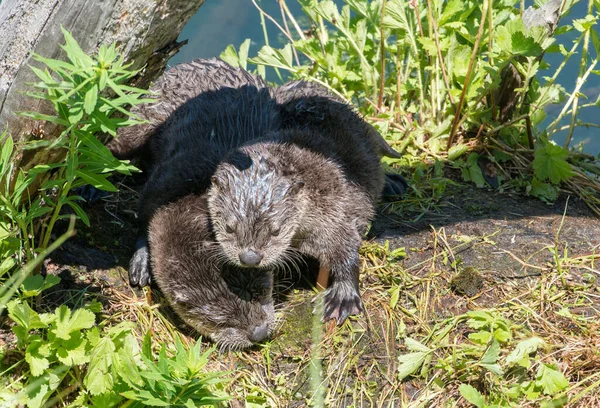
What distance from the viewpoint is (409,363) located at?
2.74 m

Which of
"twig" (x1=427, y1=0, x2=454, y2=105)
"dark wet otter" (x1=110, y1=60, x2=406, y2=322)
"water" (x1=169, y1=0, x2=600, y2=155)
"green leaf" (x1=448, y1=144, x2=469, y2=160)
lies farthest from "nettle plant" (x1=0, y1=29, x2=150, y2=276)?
"water" (x1=169, y1=0, x2=600, y2=155)

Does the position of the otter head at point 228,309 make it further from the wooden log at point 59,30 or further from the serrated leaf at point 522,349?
the serrated leaf at point 522,349

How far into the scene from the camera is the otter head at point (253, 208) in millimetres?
2836

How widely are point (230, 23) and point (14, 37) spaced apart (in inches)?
163

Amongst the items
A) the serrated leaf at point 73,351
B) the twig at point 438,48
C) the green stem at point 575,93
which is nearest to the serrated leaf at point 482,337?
the serrated leaf at point 73,351

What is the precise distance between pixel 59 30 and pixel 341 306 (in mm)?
1454

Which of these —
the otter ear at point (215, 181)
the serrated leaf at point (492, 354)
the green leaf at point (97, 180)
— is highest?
the green leaf at point (97, 180)

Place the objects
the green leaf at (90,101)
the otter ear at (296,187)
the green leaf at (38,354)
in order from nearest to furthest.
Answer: the green leaf at (90,101), the green leaf at (38,354), the otter ear at (296,187)

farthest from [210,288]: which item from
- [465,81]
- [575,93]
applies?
[575,93]

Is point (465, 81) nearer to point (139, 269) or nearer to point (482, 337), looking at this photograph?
point (482, 337)

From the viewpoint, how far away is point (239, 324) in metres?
2.87

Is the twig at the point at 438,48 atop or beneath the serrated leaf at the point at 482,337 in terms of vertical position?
atop

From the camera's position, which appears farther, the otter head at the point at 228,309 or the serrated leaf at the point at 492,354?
the otter head at the point at 228,309

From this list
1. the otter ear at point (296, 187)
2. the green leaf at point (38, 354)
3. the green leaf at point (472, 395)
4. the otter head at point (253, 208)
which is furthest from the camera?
the otter ear at point (296, 187)
